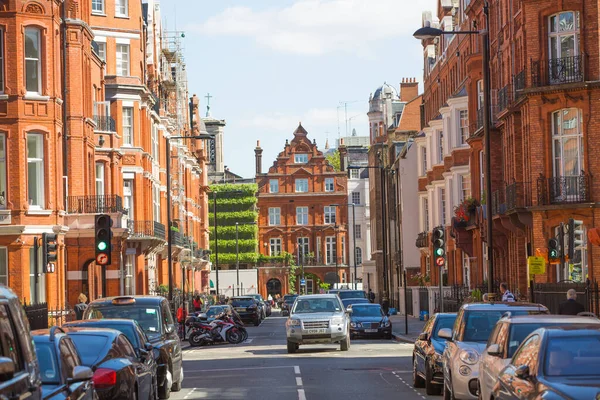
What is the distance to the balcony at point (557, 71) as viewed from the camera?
3766 cm

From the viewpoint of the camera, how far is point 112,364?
51.4 ft

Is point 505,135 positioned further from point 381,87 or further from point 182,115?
point 381,87

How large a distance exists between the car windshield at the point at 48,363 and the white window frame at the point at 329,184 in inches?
5163

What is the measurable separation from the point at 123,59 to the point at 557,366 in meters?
52.2

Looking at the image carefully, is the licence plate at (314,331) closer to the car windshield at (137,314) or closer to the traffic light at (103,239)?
the traffic light at (103,239)

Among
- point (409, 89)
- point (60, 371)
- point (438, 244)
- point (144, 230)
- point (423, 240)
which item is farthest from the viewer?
point (409, 89)

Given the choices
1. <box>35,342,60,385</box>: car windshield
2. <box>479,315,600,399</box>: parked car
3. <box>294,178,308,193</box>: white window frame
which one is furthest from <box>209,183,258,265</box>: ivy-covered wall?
<box>35,342,60,385</box>: car windshield

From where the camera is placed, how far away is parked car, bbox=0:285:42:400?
846 centimetres

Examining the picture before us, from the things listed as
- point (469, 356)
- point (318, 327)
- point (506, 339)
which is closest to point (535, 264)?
point (469, 356)

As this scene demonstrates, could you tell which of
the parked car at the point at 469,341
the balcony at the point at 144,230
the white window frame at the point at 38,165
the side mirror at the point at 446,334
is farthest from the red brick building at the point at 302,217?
the side mirror at the point at 446,334

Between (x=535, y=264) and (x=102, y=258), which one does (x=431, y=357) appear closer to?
(x=535, y=264)

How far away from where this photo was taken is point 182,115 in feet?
293

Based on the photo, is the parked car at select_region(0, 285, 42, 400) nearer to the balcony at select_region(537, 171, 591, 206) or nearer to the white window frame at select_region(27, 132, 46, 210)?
the balcony at select_region(537, 171, 591, 206)

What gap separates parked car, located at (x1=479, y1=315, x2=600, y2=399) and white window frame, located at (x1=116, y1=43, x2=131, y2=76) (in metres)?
48.4
